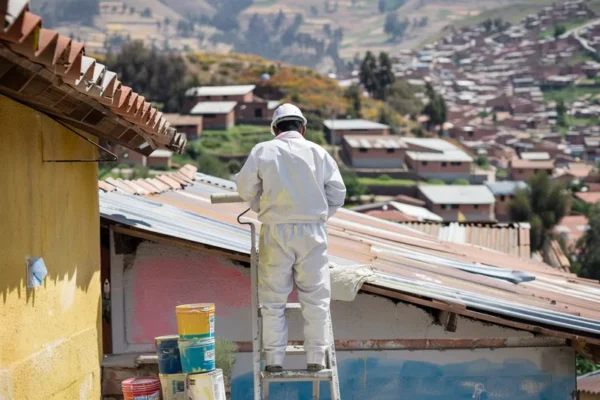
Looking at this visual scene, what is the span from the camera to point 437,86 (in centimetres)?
18175

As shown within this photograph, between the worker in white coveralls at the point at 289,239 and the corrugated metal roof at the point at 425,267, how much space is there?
1.59 meters

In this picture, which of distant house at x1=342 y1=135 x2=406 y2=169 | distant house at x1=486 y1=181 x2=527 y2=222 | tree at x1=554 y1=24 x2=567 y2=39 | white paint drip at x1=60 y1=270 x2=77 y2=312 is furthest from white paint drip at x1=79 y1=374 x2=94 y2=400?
tree at x1=554 y1=24 x2=567 y2=39

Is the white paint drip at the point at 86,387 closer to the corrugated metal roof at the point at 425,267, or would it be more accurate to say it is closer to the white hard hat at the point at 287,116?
the corrugated metal roof at the point at 425,267

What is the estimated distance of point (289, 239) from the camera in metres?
5.58

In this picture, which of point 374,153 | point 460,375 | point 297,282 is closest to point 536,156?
point 374,153

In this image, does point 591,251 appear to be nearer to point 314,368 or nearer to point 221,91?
point 221,91

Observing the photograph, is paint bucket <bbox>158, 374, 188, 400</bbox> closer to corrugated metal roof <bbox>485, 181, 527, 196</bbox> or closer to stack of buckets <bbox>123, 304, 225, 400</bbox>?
stack of buckets <bbox>123, 304, 225, 400</bbox>

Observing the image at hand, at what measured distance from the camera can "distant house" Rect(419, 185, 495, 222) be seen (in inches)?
2714

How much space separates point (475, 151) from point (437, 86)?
72.0 meters

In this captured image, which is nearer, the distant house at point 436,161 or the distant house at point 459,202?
the distant house at point 459,202

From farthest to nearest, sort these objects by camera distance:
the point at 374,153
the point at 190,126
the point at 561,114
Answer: the point at 561,114
the point at 190,126
the point at 374,153

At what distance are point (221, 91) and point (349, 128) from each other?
15.3 metres

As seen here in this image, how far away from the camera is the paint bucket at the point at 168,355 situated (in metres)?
5.59

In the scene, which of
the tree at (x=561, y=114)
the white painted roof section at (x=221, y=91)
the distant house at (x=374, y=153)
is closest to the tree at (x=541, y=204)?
the distant house at (x=374, y=153)
